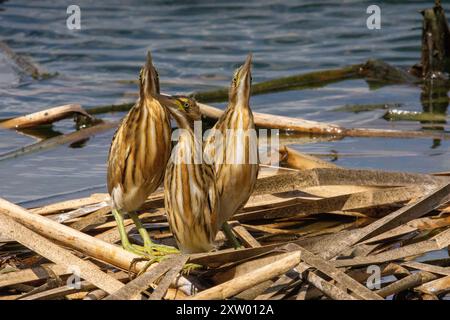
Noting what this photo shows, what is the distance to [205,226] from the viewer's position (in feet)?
18.4

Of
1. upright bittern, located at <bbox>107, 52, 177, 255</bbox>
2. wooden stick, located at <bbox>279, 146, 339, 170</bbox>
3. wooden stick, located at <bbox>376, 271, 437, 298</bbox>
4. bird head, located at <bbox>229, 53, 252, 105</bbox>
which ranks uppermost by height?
bird head, located at <bbox>229, 53, 252, 105</bbox>

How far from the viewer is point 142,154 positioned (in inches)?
237

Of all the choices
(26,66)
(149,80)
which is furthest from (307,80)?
(149,80)

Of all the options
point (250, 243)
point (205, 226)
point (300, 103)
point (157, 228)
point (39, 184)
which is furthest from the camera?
point (300, 103)

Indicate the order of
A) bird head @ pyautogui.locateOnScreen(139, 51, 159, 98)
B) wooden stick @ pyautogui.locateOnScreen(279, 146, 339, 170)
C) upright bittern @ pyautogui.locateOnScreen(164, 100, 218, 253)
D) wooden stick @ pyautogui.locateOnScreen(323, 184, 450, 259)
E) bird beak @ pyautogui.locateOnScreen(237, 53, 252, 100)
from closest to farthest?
upright bittern @ pyautogui.locateOnScreen(164, 100, 218, 253)
wooden stick @ pyautogui.locateOnScreen(323, 184, 450, 259)
bird beak @ pyautogui.locateOnScreen(237, 53, 252, 100)
bird head @ pyautogui.locateOnScreen(139, 51, 159, 98)
wooden stick @ pyautogui.locateOnScreen(279, 146, 339, 170)

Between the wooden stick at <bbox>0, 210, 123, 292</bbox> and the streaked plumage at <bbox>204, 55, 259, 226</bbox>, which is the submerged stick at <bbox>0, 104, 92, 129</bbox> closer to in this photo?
the wooden stick at <bbox>0, 210, 123, 292</bbox>

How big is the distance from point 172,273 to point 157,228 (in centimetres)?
143

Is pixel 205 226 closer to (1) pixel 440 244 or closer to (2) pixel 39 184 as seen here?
(1) pixel 440 244

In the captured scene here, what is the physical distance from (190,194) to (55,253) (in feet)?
2.52

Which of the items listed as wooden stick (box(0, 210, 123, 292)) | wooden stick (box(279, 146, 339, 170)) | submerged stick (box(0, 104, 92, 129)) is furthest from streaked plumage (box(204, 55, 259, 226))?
submerged stick (box(0, 104, 92, 129))

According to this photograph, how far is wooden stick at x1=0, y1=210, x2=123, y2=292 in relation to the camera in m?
5.34

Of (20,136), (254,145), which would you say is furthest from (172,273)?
(20,136)
